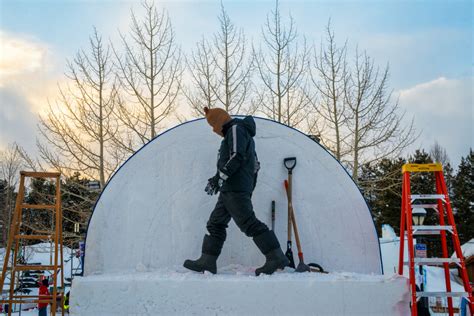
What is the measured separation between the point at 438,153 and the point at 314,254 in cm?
3952

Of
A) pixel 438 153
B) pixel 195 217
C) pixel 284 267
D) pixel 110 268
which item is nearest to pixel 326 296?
pixel 284 267

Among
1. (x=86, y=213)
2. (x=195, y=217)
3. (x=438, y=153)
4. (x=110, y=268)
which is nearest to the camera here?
(x=110, y=268)

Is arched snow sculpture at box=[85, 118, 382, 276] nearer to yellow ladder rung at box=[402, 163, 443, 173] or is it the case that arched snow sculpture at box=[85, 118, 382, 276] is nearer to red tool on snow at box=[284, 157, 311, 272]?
red tool on snow at box=[284, 157, 311, 272]

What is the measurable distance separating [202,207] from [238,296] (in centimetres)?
193

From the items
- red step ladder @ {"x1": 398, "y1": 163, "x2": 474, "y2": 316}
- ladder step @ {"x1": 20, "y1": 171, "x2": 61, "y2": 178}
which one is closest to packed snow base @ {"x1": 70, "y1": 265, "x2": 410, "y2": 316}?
red step ladder @ {"x1": 398, "y1": 163, "x2": 474, "y2": 316}

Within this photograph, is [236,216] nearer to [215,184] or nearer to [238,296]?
[215,184]

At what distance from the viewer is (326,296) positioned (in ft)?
12.4

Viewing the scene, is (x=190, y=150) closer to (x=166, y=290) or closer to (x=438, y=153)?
(x=166, y=290)

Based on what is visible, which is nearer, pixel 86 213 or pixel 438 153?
pixel 86 213

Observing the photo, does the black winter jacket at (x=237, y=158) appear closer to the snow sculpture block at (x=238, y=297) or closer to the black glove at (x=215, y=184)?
the black glove at (x=215, y=184)

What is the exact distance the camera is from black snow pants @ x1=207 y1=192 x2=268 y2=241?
14.7ft

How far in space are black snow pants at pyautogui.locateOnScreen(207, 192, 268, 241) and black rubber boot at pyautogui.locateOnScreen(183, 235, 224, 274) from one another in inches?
2.8

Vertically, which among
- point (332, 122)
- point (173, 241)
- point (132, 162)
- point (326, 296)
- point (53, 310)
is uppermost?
point (332, 122)

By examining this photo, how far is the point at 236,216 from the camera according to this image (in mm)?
4500
